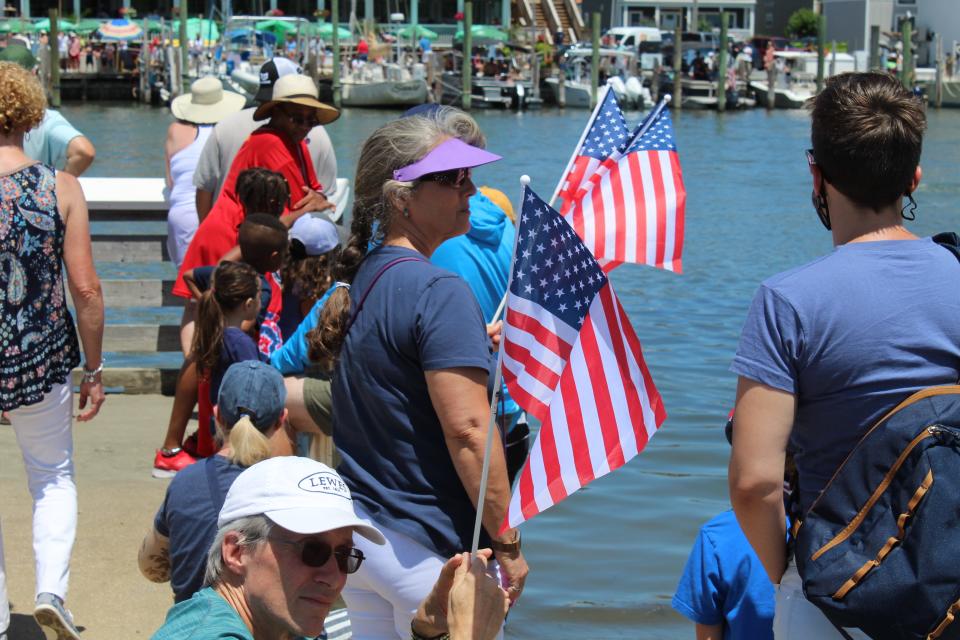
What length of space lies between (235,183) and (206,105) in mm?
1637

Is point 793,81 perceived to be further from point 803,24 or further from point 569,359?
point 569,359

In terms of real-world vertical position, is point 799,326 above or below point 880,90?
below

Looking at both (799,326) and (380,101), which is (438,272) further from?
(380,101)

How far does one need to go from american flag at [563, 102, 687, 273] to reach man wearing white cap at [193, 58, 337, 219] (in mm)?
2490

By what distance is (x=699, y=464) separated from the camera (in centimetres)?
832

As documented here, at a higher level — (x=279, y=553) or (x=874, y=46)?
(x=874, y=46)

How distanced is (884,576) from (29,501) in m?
4.22

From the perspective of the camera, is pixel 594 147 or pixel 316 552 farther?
pixel 594 147

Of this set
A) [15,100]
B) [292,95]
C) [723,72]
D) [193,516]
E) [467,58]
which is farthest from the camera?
[723,72]

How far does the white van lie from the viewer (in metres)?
55.1

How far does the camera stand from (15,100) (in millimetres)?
4160

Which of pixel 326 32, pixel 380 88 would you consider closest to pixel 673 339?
pixel 380 88

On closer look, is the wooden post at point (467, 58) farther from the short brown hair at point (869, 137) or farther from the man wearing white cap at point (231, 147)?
the short brown hair at point (869, 137)

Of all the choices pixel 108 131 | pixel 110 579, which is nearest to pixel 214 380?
pixel 110 579
